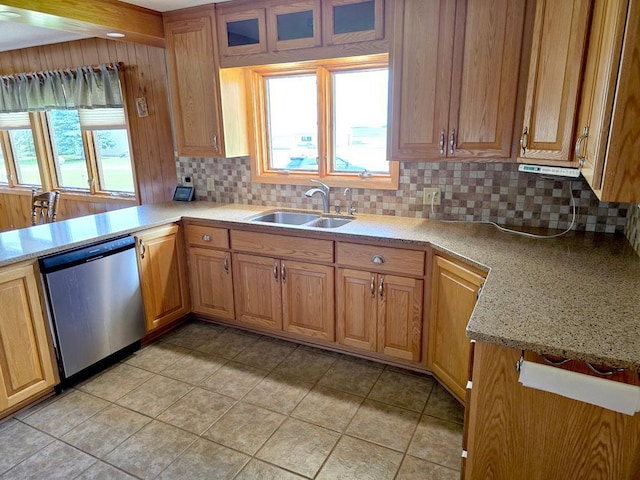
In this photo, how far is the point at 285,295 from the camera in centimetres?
275

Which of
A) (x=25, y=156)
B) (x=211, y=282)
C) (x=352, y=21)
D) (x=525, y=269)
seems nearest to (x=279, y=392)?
(x=211, y=282)

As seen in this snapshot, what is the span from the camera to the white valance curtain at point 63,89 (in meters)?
3.69

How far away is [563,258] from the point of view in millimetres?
1880

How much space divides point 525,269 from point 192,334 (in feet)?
7.55

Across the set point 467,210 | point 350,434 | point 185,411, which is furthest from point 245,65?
point 350,434

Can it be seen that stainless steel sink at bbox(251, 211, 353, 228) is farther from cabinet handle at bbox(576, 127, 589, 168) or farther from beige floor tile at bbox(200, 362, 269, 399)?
cabinet handle at bbox(576, 127, 589, 168)

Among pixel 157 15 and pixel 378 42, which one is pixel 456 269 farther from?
pixel 157 15

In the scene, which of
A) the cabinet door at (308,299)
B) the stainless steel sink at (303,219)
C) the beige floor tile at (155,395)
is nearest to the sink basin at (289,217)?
the stainless steel sink at (303,219)

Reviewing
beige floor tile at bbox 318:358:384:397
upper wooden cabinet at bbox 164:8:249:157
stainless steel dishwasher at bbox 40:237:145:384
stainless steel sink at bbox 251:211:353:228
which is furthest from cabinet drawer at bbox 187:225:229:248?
beige floor tile at bbox 318:358:384:397

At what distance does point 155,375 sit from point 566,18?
281 cm

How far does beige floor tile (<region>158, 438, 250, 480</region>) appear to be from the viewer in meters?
1.77

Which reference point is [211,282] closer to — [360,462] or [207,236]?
[207,236]

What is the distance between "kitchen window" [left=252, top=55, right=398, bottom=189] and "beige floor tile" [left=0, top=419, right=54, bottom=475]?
2109 millimetres

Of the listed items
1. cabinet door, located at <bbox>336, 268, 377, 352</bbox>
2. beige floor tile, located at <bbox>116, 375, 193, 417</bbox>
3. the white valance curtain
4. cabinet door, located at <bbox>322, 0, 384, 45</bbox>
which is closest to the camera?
beige floor tile, located at <bbox>116, 375, 193, 417</bbox>
